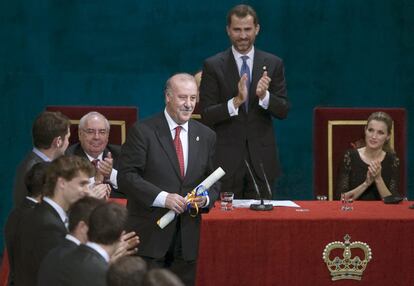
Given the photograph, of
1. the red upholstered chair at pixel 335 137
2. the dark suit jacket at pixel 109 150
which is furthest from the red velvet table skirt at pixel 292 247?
the red upholstered chair at pixel 335 137

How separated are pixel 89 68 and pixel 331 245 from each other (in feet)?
10.5

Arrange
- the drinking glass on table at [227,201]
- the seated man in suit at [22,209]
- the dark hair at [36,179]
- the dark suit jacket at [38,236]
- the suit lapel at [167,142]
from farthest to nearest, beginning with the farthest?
1. the drinking glass on table at [227,201]
2. the suit lapel at [167,142]
3. the dark hair at [36,179]
4. the seated man in suit at [22,209]
5. the dark suit jacket at [38,236]

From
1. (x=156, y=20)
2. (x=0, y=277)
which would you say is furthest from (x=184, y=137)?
(x=156, y=20)

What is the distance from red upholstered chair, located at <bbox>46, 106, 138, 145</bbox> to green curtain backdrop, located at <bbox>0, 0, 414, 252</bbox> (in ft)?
2.63

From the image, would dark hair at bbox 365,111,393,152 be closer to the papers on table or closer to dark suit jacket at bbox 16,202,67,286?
the papers on table

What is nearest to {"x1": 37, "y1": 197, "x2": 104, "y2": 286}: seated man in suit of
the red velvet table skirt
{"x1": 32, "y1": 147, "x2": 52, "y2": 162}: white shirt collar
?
{"x1": 32, "y1": 147, "x2": 52, "y2": 162}: white shirt collar

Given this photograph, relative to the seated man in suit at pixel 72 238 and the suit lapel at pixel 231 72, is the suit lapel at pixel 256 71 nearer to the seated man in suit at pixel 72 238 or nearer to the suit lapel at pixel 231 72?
the suit lapel at pixel 231 72

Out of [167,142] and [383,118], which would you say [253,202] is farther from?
[383,118]

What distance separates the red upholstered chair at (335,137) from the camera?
6746 millimetres

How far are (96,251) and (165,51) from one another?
443 cm

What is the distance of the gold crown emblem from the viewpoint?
5207 mm

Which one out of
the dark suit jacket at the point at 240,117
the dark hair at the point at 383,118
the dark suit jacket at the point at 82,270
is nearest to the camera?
the dark suit jacket at the point at 82,270

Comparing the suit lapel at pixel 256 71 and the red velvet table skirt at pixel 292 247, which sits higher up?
the suit lapel at pixel 256 71

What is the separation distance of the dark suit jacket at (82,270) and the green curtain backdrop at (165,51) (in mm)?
4423
